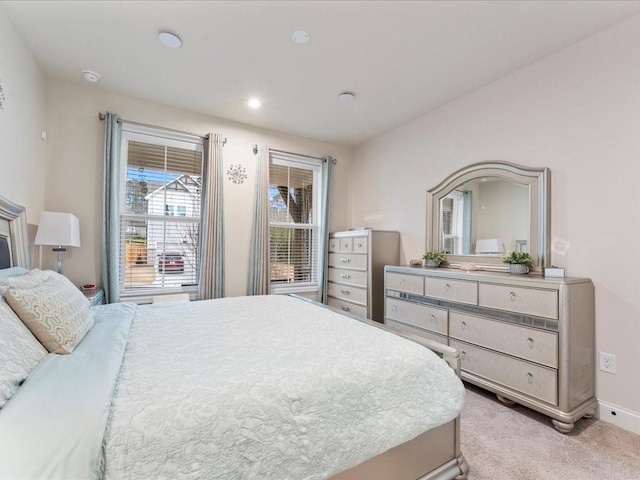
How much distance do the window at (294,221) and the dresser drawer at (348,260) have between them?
0.33 meters

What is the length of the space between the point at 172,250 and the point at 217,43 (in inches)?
86.8

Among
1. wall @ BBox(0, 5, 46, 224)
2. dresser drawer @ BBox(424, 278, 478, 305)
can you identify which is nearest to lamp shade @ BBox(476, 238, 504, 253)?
dresser drawer @ BBox(424, 278, 478, 305)

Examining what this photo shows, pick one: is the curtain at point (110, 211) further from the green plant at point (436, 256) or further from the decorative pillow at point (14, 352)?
the green plant at point (436, 256)

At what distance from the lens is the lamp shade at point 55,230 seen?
7.91ft

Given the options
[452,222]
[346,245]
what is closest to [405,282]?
[452,222]

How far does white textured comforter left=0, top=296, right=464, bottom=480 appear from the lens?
0.79 metres

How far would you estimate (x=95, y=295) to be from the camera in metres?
2.69

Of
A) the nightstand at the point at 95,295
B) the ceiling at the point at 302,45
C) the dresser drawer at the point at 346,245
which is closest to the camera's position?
the ceiling at the point at 302,45

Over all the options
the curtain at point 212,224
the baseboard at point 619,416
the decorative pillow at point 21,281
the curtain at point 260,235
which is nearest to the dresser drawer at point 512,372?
the baseboard at point 619,416

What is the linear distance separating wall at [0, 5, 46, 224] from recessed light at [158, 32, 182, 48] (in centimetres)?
94

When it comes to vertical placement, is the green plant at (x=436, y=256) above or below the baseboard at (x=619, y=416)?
above

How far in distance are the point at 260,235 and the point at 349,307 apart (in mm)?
1458

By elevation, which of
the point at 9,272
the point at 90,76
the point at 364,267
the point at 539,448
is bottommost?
the point at 539,448

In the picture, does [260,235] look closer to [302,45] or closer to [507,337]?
[302,45]
